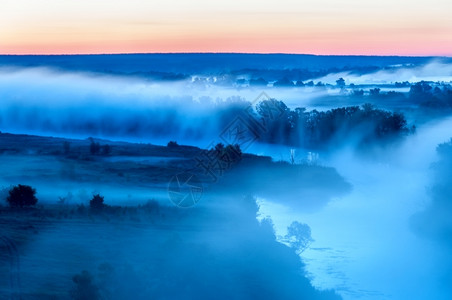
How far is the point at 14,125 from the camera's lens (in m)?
44.3

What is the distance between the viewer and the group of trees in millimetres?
32250

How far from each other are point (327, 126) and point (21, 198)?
20.6 metres

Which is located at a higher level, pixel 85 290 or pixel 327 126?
pixel 327 126

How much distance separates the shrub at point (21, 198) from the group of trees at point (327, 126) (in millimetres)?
17705

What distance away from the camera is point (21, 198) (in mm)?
15797

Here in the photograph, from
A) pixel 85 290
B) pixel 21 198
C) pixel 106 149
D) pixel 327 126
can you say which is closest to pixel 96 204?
pixel 21 198

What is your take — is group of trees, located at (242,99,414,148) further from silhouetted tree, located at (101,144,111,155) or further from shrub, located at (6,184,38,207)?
shrub, located at (6,184,38,207)

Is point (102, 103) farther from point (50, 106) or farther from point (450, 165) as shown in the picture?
point (450, 165)

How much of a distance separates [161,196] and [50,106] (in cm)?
3624

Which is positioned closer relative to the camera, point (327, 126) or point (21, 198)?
point (21, 198)

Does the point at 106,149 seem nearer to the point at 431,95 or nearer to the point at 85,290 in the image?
the point at 85,290

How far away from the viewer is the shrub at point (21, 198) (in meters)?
15.7

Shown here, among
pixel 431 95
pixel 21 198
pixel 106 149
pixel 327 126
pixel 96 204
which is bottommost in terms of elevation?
pixel 21 198

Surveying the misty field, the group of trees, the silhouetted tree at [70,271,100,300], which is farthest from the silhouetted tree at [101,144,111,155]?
the silhouetted tree at [70,271,100,300]
